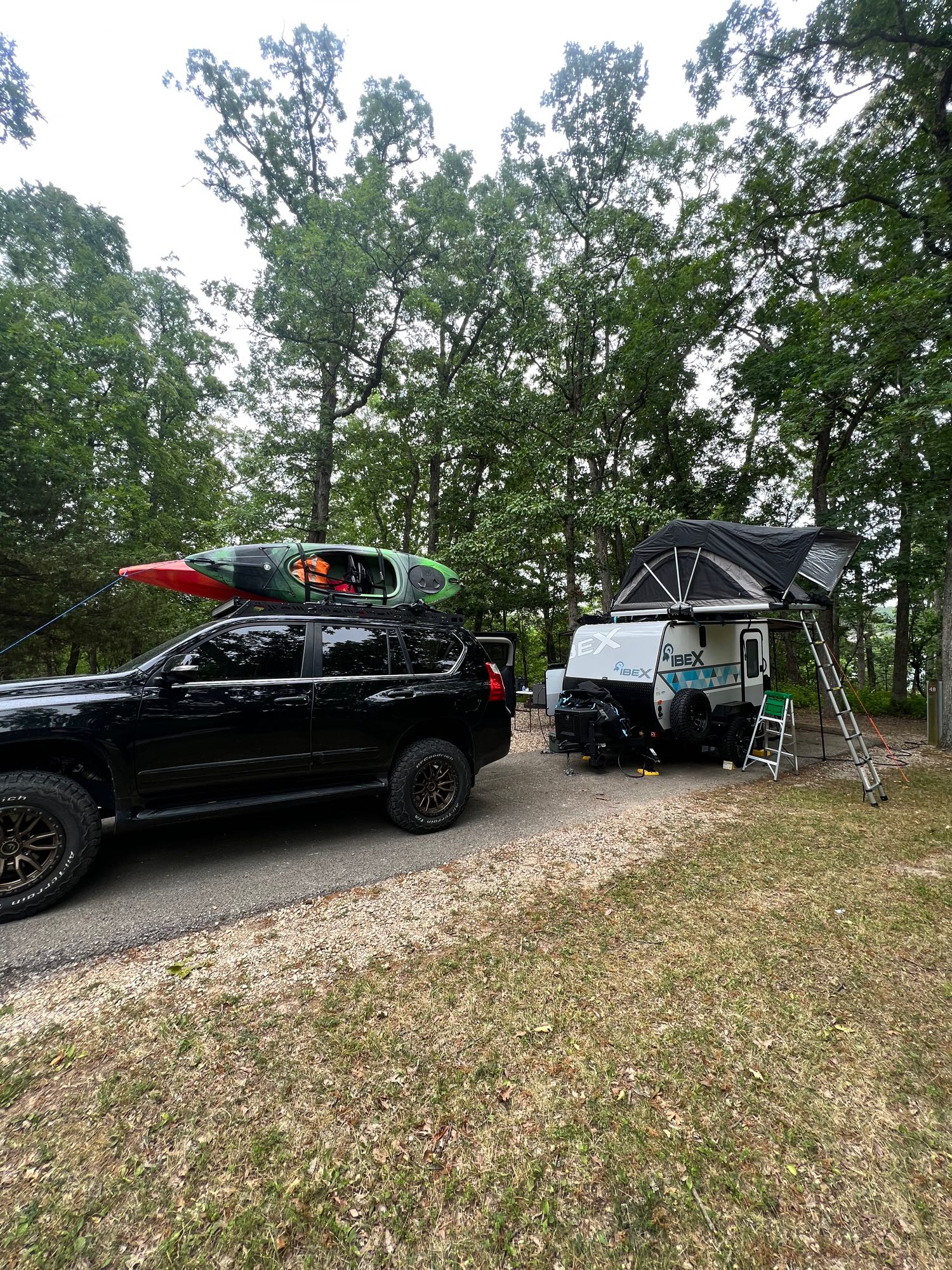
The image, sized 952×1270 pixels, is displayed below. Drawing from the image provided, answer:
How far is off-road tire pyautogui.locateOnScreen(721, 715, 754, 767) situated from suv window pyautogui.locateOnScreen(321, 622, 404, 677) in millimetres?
4904

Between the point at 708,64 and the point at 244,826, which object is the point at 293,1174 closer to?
the point at 244,826

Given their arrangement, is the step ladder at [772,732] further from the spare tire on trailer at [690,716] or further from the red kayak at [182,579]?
the red kayak at [182,579]

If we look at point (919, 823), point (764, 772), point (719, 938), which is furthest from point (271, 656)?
point (764, 772)

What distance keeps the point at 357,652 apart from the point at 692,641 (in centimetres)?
467

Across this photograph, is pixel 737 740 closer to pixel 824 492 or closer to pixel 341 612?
pixel 341 612

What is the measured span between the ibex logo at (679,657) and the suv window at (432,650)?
10.1ft

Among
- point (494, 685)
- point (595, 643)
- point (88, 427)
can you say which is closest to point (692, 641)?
point (595, 643)

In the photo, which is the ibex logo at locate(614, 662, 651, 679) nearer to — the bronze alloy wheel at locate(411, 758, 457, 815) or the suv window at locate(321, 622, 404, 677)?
the bronze alloy wheel at locate(411, 758, 457, 815)

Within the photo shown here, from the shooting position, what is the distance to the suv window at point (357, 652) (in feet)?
12.2

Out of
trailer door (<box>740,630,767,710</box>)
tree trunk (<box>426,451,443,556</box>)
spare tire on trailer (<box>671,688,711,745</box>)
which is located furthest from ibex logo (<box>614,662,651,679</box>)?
tree trunk (<box>426,451,443,556</box>)

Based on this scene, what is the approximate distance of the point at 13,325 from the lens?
30.0 feet

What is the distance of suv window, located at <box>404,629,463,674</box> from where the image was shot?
4.11 m

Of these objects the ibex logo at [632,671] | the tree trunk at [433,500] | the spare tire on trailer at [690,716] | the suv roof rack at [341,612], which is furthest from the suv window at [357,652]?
the tree trunk at [433,500]

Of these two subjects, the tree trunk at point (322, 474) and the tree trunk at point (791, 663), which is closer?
the tree trunk at point (322, 474)
